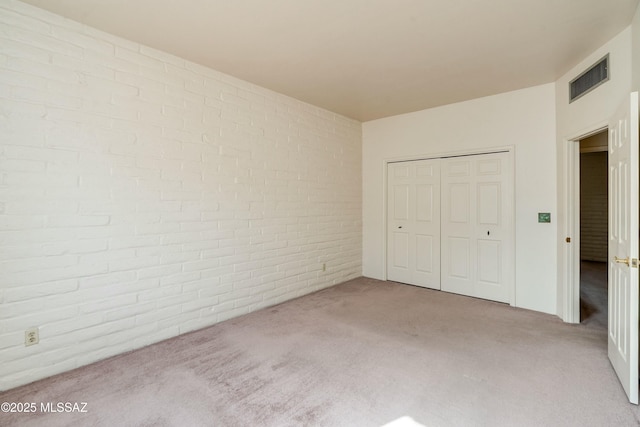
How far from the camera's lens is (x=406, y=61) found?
10.3 ft

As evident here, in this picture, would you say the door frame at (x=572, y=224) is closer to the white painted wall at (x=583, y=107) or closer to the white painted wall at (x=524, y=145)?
the white painted wall at (x=583, y=107)

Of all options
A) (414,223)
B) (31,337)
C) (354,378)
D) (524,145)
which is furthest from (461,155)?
(31,337)

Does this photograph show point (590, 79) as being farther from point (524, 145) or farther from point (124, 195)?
point (124, 195)

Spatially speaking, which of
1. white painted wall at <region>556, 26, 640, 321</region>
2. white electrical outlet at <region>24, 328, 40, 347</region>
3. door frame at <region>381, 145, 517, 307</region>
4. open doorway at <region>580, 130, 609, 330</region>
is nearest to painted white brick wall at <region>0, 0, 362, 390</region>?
white electrical outlet at <region>24, 328, 40, 347</region>

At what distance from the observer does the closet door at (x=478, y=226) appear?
13.5 ft

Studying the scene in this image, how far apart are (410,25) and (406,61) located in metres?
0.65

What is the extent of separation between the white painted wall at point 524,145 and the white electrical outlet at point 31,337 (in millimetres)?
4789

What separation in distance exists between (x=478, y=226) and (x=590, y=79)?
80.3 inches

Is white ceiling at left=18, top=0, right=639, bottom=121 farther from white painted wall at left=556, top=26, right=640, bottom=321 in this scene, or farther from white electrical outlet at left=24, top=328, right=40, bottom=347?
white electrical outlet at left=24, top=328, right=40, bottom=347

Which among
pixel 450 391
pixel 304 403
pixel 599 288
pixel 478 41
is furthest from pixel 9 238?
pixel 599 288

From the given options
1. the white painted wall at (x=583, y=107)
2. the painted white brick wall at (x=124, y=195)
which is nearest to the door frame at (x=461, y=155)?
the white painted wall at (x=583, y=107)

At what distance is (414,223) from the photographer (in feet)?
16.4

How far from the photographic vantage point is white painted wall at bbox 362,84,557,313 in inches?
147

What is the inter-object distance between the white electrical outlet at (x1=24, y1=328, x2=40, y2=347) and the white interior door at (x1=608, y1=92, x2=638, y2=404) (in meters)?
4.11
